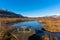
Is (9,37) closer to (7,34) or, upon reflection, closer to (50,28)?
(7,34)

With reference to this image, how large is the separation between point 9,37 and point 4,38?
0.24 m

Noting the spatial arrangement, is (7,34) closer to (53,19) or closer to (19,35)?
(19,35)

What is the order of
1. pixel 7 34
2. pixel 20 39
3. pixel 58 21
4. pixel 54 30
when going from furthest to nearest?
pixel 58 21 → pixel 54 30 → pixel 7 34 → pixel 20 39

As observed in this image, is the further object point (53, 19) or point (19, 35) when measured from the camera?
point (53, 19)

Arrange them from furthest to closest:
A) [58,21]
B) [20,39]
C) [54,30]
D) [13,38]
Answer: [58,21]
[54,30]
[13,38]
[20,39]

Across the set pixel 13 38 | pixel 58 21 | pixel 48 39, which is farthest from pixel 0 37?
pixel 58 21

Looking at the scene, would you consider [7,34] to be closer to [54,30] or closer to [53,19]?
[54,30]

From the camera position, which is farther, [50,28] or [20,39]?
[50,28]

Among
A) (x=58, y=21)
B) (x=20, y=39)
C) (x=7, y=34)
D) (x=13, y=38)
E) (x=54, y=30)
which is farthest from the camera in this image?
(x=58, y=21)

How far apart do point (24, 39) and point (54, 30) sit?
11.5 feet

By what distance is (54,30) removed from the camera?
7840 mm

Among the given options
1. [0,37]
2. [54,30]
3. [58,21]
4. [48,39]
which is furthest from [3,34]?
[58,21]

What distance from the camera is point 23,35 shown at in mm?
4988

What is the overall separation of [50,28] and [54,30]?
0.43 m
